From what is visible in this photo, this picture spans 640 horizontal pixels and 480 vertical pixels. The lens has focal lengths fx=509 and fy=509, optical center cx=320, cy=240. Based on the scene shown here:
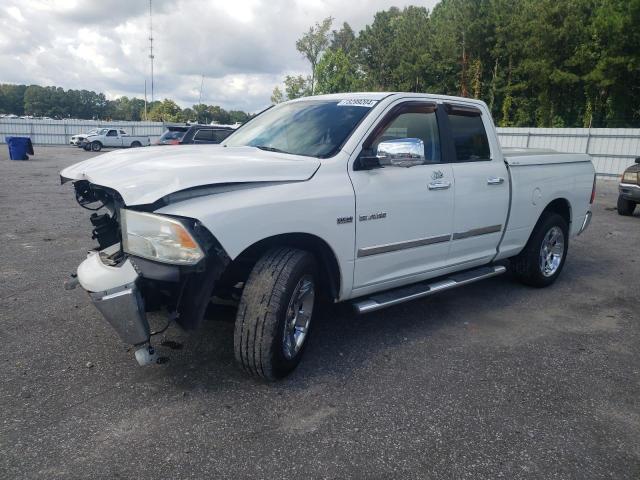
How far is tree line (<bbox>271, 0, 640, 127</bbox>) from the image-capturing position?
28.5 metres

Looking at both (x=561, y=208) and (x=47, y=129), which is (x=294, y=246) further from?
(x=47, y=129)

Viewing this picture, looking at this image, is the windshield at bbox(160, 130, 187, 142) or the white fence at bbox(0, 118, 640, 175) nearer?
the white fence at bbox(0, 118, 640, 175)

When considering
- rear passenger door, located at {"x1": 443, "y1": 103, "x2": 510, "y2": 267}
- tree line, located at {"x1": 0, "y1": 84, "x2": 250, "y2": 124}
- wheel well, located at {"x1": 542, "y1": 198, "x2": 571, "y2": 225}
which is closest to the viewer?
rear passenger door, located at {"x1": 443, "y1": 103, "x2": 510, "y2": 267}

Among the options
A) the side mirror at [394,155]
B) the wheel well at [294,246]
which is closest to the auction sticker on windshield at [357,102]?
the side mirror at [394,155]

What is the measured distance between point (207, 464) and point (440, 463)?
3.82 feet

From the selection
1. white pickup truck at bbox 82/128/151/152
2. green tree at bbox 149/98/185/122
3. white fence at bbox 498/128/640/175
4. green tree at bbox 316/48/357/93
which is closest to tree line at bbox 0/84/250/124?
green tree at bbox 149/98/185/122

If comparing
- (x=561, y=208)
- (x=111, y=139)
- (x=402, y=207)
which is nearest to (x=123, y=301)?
(x=402, y=207)

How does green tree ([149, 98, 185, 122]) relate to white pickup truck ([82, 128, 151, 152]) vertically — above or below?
above

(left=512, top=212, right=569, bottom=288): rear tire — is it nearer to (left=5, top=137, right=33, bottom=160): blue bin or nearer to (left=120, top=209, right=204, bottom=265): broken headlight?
(left=120, top=209, right=204, bottom=265): broken headlight

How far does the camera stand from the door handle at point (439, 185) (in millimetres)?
4039

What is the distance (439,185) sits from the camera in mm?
4102

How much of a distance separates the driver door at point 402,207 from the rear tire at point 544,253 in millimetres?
1552

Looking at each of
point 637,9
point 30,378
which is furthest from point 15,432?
point 637,9

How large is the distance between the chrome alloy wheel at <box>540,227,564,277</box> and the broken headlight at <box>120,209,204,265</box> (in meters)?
4.10
